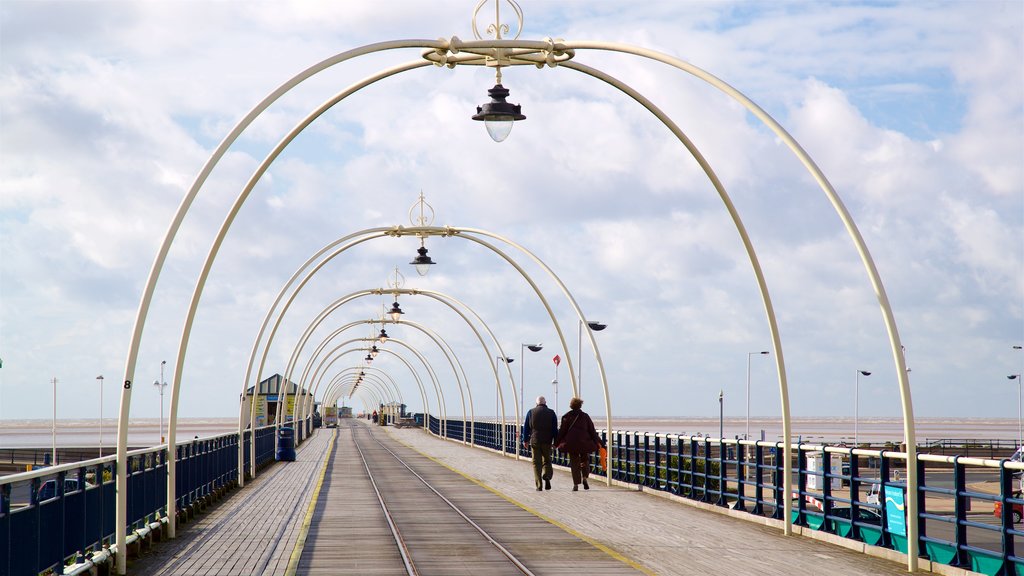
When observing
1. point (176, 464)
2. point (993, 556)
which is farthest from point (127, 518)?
point (993, 556)

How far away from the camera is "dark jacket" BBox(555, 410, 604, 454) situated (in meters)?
23.3

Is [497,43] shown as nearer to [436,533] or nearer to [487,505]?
[436,533]

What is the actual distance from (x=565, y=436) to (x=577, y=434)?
0.86 ft

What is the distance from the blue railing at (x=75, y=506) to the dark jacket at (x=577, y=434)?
7.76 m

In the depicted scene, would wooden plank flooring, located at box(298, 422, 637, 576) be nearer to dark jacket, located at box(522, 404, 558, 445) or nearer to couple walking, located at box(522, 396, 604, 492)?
couple walking, located at box(522, 396, 604, 492)

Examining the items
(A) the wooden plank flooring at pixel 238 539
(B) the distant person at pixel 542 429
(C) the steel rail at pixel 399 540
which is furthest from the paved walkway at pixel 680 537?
(A) the wooden plank flooring at pixel 238 539

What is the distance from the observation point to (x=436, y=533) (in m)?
16.2

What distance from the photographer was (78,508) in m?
11.3

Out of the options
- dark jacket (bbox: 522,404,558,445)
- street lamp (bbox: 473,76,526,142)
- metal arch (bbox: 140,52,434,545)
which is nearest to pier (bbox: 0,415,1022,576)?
metal arch (bbox: 140,52,434,545)

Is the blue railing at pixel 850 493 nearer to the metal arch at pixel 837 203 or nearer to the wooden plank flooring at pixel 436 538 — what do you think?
Result: the metal arch at pixel 837 203

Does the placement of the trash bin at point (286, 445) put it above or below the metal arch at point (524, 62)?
below

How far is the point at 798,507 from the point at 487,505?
6.48 meters

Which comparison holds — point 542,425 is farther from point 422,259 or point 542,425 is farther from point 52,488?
point 52,488

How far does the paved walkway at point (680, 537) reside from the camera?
1267 cm
